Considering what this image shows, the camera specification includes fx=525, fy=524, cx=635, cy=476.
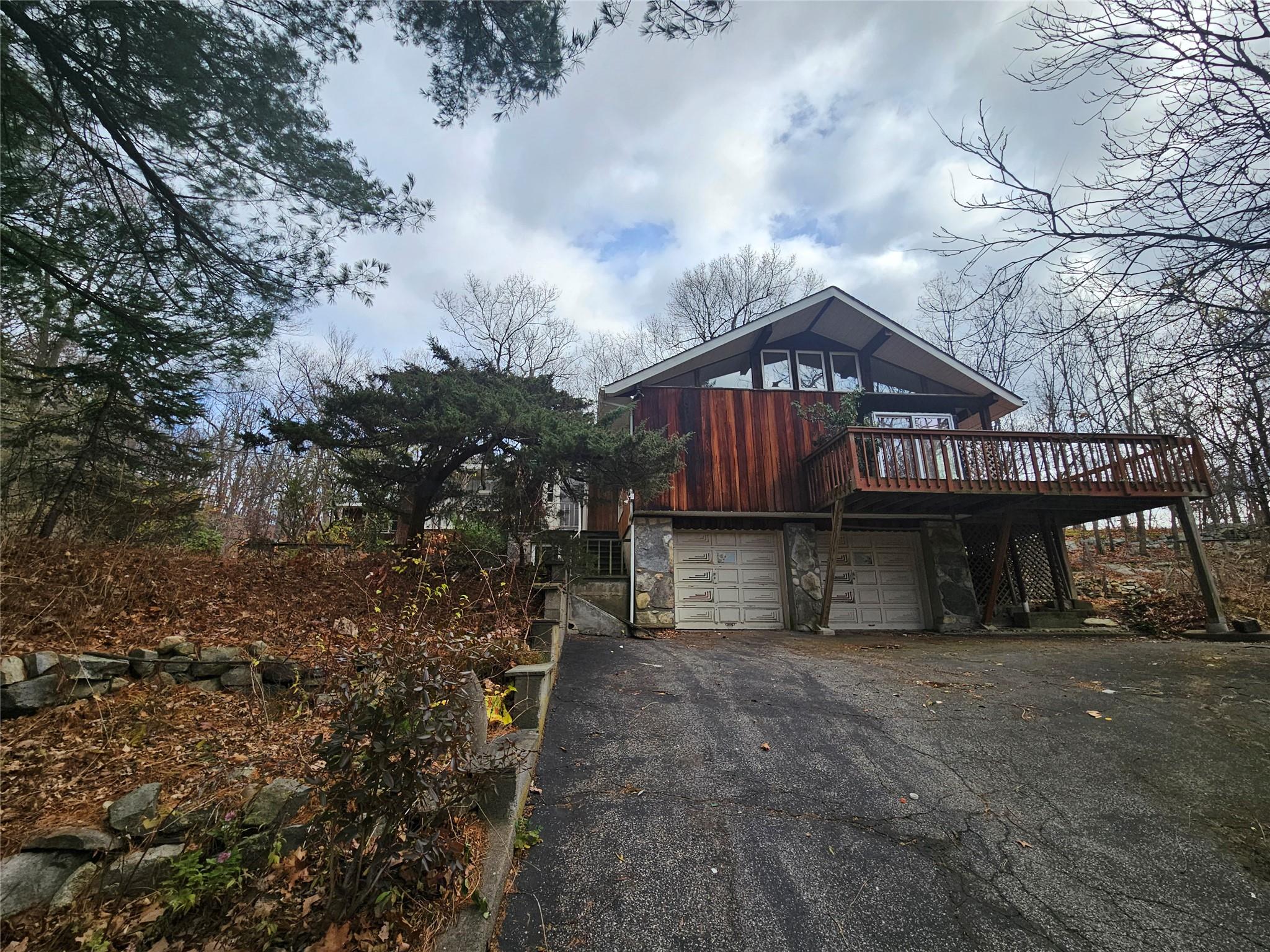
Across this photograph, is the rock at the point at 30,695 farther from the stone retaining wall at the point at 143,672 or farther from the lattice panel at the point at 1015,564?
the lattice panel at the point at 1015,564

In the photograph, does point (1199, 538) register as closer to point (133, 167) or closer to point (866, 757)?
point (866, 757)

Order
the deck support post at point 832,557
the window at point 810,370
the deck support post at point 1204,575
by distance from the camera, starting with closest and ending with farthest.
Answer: the deck support post at point 1204,575
the deck support post at point 832,557
the window at point 810,370

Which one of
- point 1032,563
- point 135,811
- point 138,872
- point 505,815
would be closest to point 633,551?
point 505,815

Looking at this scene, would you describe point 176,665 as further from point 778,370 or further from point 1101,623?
point 1101,623

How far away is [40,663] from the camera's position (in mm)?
3279

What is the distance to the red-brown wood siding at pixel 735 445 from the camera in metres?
10.1

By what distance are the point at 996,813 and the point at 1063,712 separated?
212cm

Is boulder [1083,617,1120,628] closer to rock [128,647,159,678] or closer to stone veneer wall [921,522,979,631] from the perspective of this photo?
stone veneer wall [921,522,979,631]

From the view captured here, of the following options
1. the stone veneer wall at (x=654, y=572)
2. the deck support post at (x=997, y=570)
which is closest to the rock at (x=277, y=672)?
the stone veneer wall at (x=654, y=572)

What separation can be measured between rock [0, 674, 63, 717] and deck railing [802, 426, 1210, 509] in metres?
8.69

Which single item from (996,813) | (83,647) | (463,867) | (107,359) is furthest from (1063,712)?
(107,359)

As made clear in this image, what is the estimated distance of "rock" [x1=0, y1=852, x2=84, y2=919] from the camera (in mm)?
2084

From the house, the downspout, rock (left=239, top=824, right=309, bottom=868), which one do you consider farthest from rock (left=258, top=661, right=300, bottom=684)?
the downspout

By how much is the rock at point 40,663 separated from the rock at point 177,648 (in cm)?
55
